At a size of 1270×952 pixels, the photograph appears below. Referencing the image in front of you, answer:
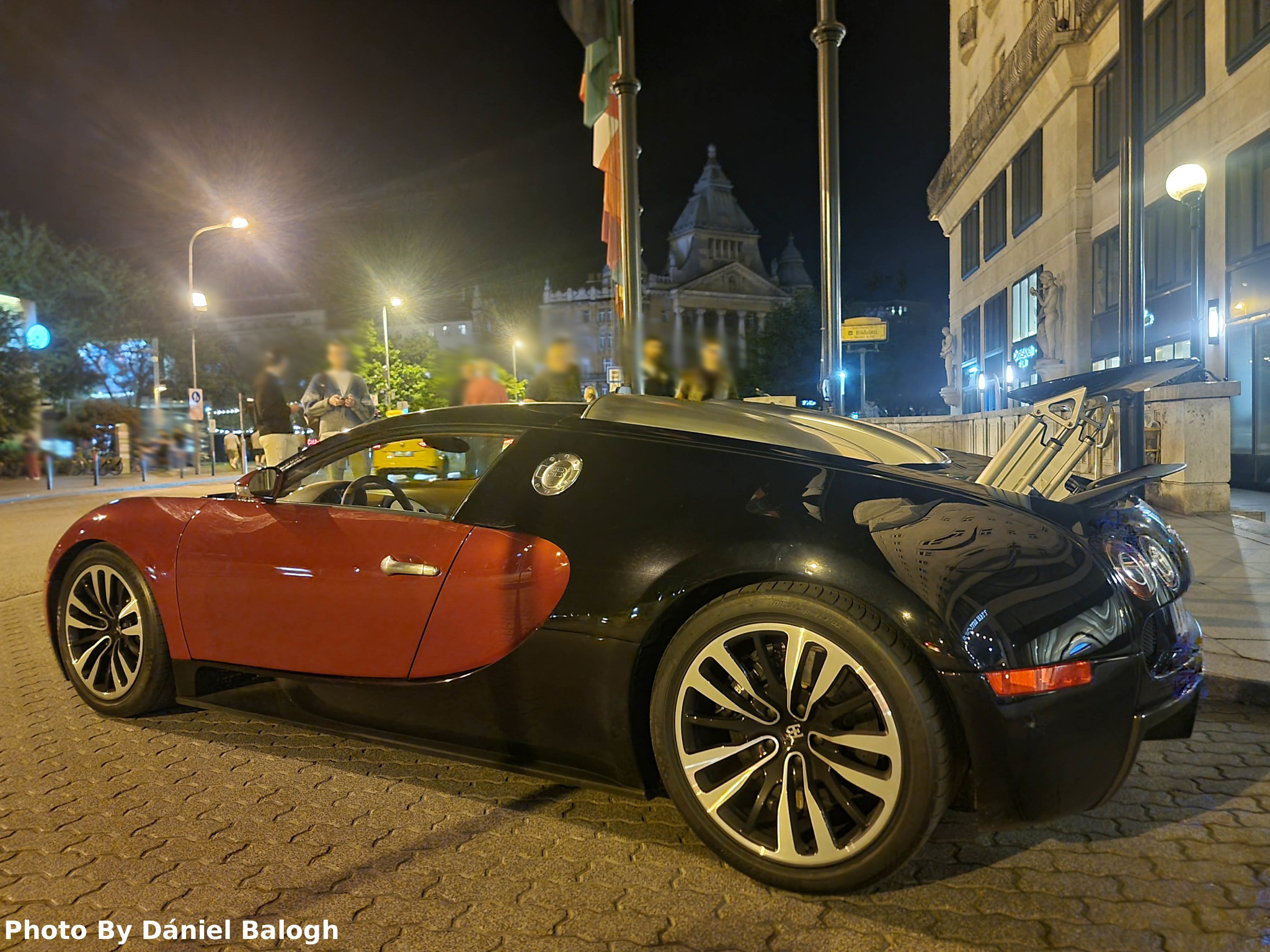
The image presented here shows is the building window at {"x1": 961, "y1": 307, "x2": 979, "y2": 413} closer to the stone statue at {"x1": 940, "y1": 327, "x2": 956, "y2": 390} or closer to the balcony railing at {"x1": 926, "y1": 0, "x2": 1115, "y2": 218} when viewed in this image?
the stone statue at {"x1": 940, "y1": 327, "x2": 956, "y2": 390}

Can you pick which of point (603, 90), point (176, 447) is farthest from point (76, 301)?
point (603, 90)

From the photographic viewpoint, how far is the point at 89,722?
3.65 metres

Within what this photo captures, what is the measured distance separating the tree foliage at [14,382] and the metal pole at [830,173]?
94.1 feet

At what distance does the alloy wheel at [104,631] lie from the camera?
348cm

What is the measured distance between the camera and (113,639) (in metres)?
3.55

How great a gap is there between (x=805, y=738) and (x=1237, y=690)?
265 centimetres

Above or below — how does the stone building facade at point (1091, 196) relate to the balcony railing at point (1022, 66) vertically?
below

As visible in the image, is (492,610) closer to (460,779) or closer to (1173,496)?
(460,779)

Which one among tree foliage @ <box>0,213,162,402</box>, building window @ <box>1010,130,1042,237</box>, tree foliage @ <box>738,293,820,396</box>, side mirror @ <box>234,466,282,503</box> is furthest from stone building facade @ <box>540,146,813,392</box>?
side mirror @ <box>234,466,282,503</box>

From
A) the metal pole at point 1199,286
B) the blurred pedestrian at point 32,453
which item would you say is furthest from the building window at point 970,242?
the blurred pedestrian at point 32,453

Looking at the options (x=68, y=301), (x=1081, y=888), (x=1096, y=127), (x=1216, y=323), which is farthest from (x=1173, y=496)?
(x=68, y=301)

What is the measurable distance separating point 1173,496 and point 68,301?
4489 centimetres

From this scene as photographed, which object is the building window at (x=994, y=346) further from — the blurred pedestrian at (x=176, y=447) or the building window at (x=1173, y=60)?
the blurred pedestrian at (x=176, y=447)

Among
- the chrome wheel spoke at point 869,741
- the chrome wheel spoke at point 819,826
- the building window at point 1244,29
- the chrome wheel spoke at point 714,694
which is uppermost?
the building window at point 1244,29
